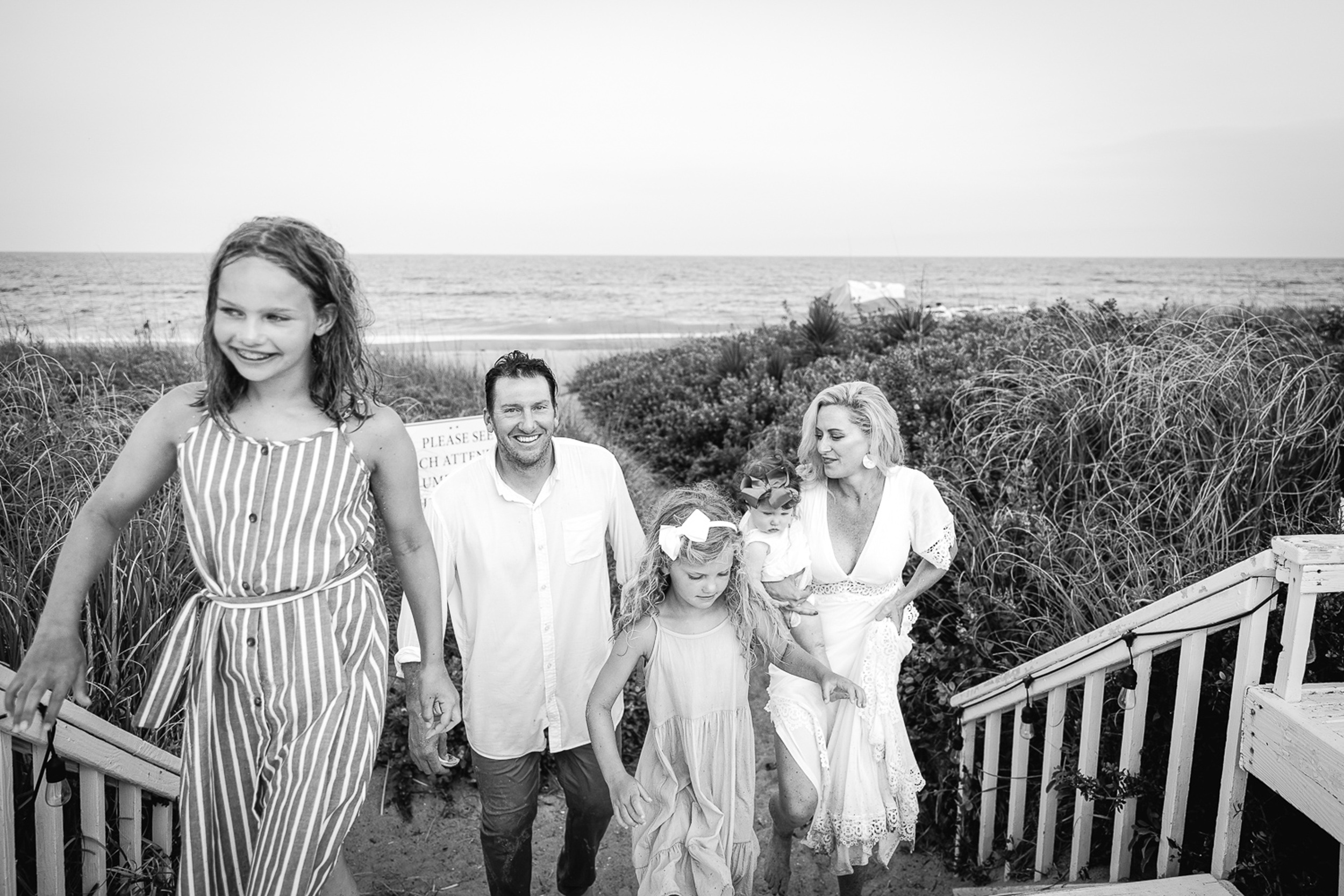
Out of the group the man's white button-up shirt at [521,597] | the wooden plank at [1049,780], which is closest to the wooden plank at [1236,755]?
the wooden plank at [1049,780]

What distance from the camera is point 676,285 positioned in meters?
44.5

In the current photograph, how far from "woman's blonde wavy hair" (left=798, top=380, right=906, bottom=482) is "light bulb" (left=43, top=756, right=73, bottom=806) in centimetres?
272

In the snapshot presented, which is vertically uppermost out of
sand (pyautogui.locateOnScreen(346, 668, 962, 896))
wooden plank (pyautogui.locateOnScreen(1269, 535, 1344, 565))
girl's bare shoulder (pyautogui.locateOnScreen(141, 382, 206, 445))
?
girl's bare shoulder (pyautogui.locateOnScreen(141, 382, 206, 445))

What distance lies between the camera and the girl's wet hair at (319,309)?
77.4 inches

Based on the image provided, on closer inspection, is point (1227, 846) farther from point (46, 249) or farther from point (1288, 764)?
point (46, 249)

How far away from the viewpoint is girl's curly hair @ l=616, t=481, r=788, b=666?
Result: 112 inches

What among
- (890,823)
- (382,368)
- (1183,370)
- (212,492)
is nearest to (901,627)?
(890,823)

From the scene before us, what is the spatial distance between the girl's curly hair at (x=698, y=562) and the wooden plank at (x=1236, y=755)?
1.42 m

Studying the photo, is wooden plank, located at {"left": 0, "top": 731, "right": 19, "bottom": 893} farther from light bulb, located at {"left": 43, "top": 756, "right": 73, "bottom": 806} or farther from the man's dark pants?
the man's dark pants

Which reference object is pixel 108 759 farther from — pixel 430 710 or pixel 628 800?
pixel 628 800

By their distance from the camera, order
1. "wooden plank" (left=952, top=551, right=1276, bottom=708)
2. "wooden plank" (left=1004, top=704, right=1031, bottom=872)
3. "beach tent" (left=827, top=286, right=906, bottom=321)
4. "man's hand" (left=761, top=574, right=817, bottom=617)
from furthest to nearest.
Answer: "beach tent" (left=827, top=286, right=906, bottom=321) → "wooden plank" (left=1004, top=704, right=1031, bottom=872) → "man's hand" (left=761, top=574, right=817, bottom=617) → "wooden plank" (left=952, top=551, right=1276, bottom=708)

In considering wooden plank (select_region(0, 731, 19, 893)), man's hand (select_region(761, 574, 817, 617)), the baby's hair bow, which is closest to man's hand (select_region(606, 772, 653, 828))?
man's hand (select_region(761, 574, 817, 617))

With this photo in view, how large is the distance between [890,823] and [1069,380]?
3.71 m

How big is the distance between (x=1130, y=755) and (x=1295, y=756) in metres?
0.72
